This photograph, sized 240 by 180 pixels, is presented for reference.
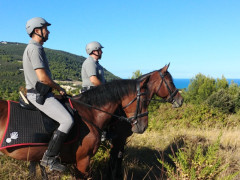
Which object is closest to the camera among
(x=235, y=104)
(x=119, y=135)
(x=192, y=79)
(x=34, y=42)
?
(x=34, y=42)

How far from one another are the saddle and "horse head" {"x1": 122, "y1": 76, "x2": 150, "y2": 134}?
1101 mm

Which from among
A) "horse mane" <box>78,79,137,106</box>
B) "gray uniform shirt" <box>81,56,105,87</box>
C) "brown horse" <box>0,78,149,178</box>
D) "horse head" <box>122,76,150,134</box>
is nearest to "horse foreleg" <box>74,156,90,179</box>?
"brown horse" <box>0,78,149,178</box>

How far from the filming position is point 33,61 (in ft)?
9.69

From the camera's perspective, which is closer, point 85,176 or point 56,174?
point 85,176

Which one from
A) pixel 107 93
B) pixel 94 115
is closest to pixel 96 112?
pixel 94 115

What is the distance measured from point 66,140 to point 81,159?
44 cm

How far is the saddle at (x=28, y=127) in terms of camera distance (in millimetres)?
2807

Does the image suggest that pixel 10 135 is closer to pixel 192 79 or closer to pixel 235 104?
pixel 235 104

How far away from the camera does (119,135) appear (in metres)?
4.67

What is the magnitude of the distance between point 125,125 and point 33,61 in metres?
2.54

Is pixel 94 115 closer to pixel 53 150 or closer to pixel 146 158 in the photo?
pixel 53 150

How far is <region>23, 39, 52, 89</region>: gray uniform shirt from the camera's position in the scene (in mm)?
2957

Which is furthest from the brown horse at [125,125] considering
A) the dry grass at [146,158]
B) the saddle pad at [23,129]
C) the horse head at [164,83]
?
the saddle pad at [23,129]

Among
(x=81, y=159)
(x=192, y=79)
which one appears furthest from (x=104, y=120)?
(x=192, y=79)
